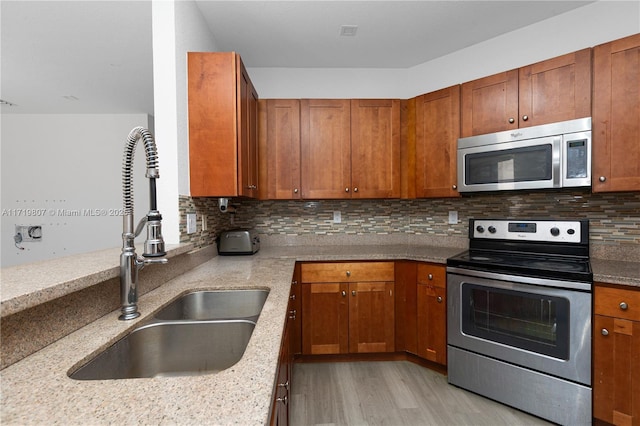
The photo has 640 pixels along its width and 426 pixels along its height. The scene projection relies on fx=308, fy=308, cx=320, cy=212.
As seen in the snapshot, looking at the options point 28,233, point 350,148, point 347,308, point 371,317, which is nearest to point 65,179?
point 28,233

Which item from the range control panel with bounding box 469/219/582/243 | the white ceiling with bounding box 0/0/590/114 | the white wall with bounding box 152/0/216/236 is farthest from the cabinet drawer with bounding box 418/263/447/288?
the white ceiling with bounding box 0/0/590/114

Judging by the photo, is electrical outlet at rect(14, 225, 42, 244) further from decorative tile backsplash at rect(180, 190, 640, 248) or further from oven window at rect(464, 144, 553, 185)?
oven window at rect(464, 144, 553, 185)

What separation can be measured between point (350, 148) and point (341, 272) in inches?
42.2

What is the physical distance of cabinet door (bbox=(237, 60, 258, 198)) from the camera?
1.98 m

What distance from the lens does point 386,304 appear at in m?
2.44

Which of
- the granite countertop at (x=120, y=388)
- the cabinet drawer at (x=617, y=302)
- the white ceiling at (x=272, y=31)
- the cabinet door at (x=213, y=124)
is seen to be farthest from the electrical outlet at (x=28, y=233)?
the cabinet drawer at (x=617, y=302)

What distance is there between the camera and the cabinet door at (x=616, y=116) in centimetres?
173

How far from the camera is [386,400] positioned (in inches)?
77.9

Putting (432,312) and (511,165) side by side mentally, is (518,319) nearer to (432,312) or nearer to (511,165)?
(432,312)

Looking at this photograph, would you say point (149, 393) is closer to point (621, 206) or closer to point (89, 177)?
point (621, 206)

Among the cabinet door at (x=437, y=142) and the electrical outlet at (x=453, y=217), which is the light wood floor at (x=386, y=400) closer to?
the electrical outlet at (x=453, y=217)

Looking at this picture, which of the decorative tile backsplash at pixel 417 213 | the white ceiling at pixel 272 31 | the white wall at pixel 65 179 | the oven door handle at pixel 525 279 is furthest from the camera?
the white wall at pixel 65 179

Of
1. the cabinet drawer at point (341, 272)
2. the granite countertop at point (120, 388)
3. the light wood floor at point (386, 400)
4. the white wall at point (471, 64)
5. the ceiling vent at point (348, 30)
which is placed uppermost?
the ceiling vent at point (348, 30)

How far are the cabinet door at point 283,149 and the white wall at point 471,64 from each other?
0.38m
